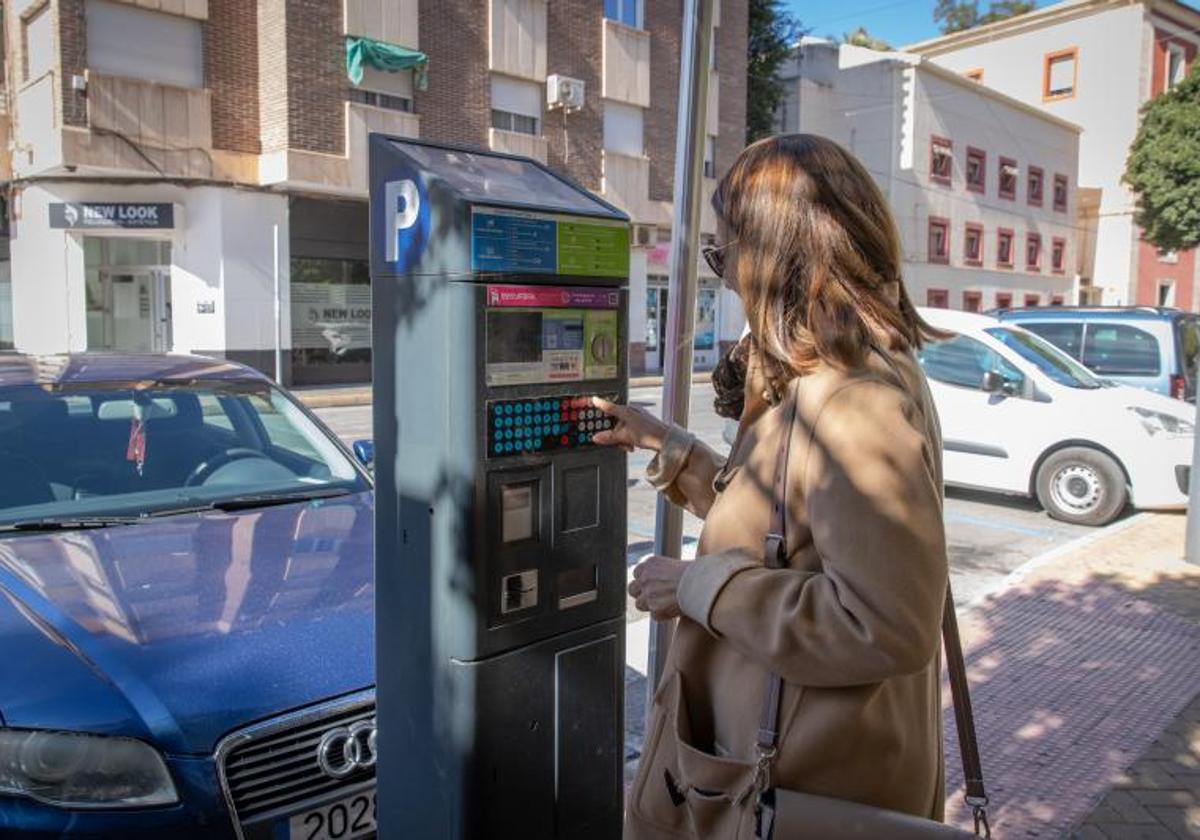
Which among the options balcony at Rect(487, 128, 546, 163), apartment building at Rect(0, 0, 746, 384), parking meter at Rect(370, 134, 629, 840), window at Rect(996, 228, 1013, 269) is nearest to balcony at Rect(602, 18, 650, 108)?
apartment building at Rect(0, 0, 746, 384)

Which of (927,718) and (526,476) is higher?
(526,476)

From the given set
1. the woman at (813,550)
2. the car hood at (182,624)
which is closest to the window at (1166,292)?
the car hood at (182,624)

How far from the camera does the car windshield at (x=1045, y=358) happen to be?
28.3 ft

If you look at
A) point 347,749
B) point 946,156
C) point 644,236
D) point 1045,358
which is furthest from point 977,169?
point 347,749

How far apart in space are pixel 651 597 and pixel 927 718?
0.49 metres

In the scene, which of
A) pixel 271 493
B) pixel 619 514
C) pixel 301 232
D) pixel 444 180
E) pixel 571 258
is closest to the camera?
pixel 444 180

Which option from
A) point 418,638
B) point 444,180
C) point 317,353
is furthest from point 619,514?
point 317,353

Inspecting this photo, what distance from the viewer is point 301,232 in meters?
20.0

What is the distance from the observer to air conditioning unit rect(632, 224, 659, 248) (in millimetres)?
24956

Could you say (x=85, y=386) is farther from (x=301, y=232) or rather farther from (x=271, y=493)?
(x=301, y=232)

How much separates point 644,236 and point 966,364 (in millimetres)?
16745

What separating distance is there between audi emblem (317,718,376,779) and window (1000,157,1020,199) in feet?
115

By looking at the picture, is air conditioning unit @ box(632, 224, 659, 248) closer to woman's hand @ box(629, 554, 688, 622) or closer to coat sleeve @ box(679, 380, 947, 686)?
woman's hand @ box(629, 554, 688, 622)

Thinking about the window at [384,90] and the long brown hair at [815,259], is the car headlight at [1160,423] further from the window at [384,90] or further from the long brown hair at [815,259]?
the window at [384,90]
